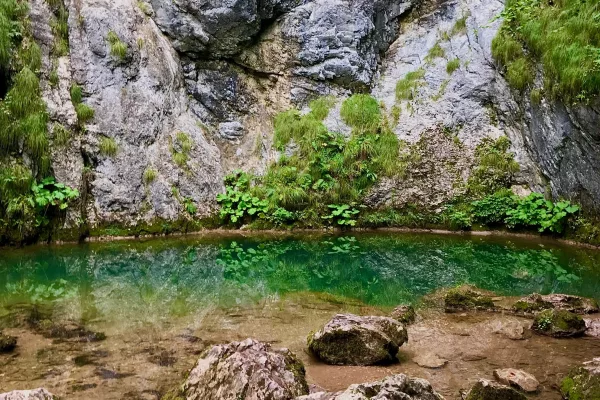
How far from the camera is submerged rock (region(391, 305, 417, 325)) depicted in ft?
20.6

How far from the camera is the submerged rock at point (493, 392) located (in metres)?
3.67

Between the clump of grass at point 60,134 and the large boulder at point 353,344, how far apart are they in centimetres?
999

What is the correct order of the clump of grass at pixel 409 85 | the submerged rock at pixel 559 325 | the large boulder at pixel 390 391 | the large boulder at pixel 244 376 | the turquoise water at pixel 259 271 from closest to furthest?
1. the large boulder at pixel 390 391
2. the large boulder at pixel 244 376
3. the submerged rock at pixel 559 325
4. the turquoise water at pixel 259 271
5. the clump of grass at pixel 409 85

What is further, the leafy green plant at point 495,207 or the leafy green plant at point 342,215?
the leafy green plant at point 342,215

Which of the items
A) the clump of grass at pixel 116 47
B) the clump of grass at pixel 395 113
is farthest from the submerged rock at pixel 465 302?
the clump of grass at pixel 116 47

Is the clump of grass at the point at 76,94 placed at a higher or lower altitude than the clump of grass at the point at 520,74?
lower

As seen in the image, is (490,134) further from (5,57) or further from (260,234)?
(5,57)

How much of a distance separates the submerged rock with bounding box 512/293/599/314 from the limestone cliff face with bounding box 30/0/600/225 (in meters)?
5.45

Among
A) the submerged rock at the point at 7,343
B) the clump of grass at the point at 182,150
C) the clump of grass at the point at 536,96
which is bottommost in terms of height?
the submerged rock at the point at 7,343

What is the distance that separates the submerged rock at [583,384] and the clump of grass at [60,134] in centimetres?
1217

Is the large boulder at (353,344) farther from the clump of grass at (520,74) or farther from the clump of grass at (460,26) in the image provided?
the clump of grass at (460,26)

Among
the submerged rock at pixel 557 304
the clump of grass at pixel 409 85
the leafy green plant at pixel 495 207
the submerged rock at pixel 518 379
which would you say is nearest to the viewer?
the submerged rock at pixel 518 379

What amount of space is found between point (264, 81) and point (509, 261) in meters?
10.7

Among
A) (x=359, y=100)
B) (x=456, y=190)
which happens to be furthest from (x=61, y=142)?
(x=456, y=190)
